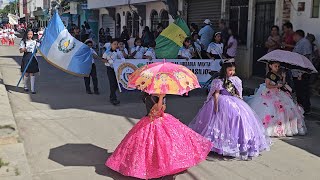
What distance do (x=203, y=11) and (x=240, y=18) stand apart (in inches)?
109

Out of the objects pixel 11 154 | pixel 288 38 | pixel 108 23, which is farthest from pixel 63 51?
pixel 108 23

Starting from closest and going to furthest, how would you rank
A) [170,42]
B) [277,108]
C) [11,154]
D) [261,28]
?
[11,154] → [277,108] → [170,42] → [261,28]

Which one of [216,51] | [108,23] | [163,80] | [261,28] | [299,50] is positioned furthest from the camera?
[108,23]

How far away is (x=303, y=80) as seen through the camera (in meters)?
8.70

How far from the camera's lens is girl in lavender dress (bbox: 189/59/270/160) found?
5781mm

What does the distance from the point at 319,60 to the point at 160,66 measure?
598 cm

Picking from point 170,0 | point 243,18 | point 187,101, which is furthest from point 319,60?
point 170,0

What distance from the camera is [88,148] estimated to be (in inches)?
251

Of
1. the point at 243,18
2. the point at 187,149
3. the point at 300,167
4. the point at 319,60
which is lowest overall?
the point at 300,167

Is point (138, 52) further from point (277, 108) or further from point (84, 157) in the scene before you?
point (84, 157)

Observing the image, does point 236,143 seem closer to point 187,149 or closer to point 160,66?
point 187,149

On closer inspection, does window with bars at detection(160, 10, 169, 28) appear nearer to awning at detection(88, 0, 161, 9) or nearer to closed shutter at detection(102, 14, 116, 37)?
awning at detection(88, 0, 161, 9)

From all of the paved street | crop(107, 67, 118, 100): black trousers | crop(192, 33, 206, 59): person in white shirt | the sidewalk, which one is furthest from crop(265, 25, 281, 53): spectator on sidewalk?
the sidewalk

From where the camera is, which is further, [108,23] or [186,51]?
[108,23]
